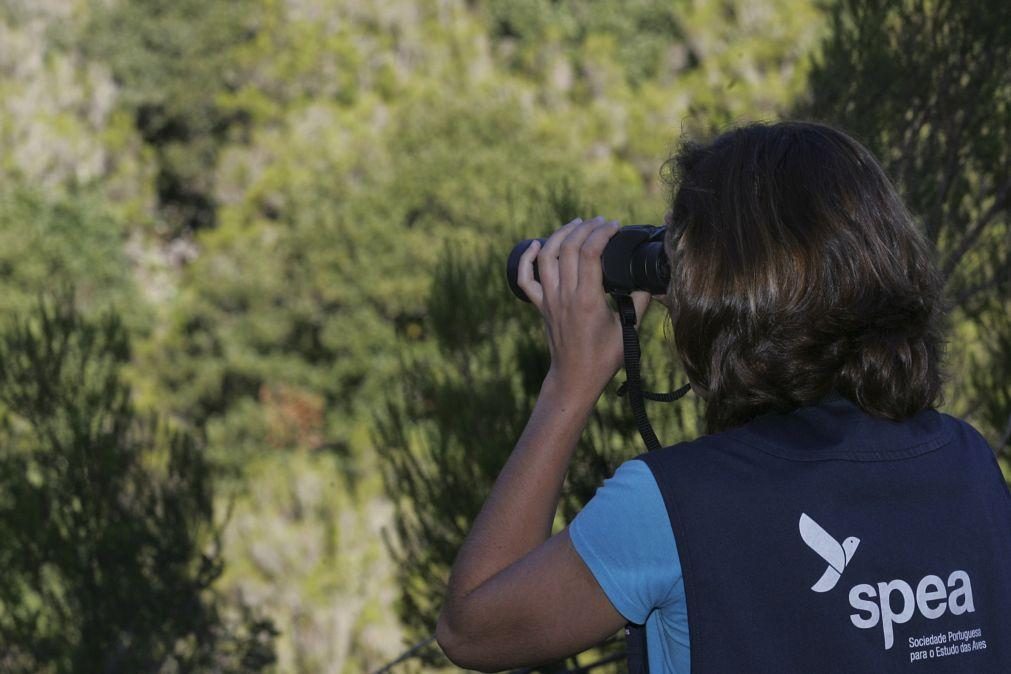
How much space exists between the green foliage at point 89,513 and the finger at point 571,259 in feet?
16.2

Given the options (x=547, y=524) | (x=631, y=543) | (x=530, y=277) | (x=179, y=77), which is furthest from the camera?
(x=179, y=77)

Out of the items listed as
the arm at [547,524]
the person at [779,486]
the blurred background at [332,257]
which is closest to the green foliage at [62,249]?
the blurred background at [332,257]

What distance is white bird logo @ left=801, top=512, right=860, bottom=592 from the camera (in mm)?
1098

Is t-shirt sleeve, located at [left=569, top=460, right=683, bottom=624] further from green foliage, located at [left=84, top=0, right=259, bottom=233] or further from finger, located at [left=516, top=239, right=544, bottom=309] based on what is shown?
green foliage, located at [left=84, top=0, right=259, bottom=233]

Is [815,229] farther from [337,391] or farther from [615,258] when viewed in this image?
[337,391]

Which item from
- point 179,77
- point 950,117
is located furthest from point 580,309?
point 179,77

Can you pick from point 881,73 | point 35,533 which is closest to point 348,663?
point 35,533

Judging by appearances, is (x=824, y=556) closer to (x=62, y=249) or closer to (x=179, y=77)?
(x=62, y=249)

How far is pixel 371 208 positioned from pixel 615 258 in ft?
70.0

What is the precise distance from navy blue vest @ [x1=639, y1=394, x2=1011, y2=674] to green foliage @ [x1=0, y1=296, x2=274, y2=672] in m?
5.25

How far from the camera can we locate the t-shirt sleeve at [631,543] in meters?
1.10

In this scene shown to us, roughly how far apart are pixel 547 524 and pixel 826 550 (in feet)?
0.89

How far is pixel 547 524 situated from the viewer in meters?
1.23

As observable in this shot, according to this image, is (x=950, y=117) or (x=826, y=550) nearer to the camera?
(x=826, y=550)
